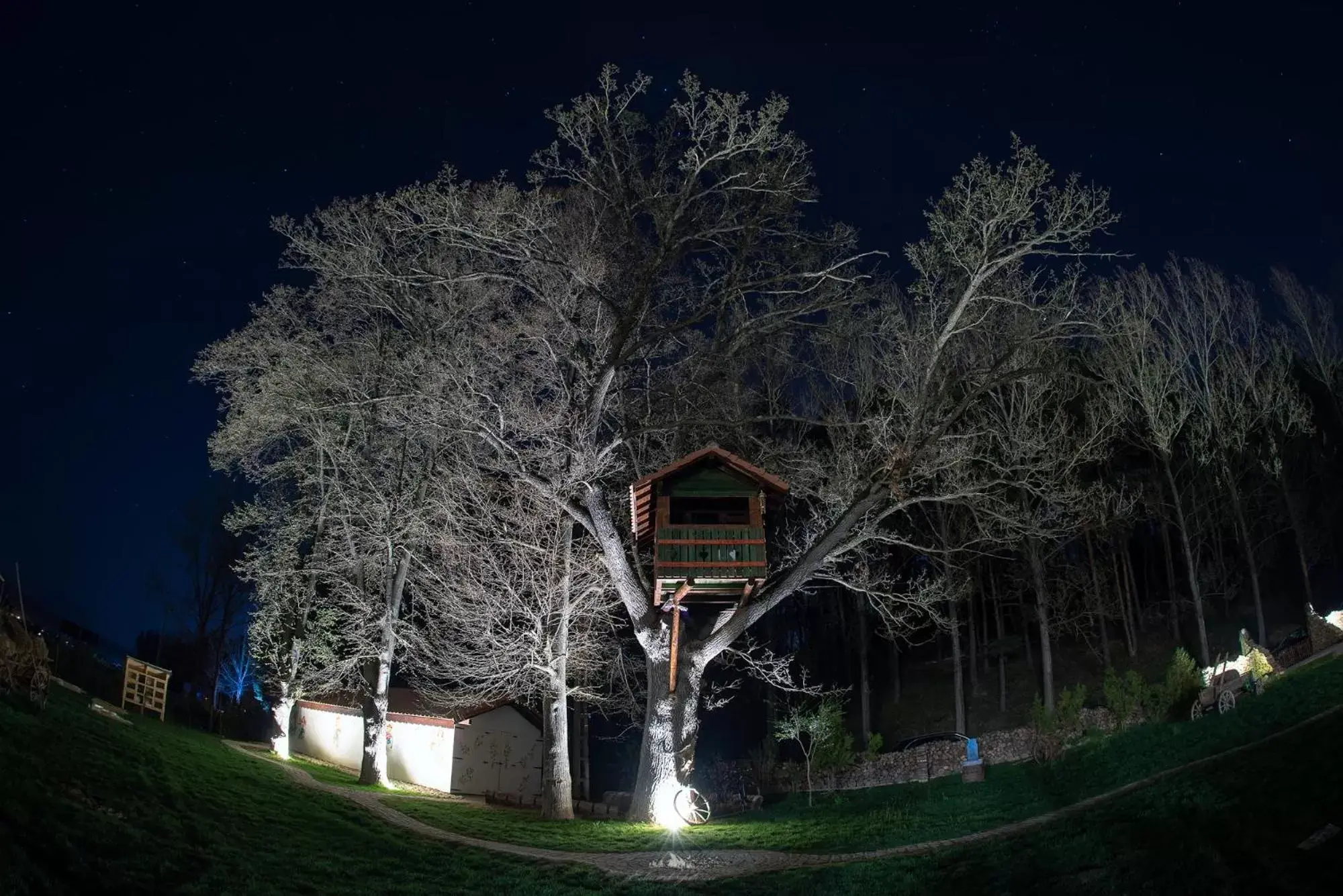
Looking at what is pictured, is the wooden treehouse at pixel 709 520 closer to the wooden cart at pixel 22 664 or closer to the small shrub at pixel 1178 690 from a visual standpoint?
the small shrub at pixel 1178 690

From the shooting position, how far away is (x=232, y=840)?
43.2ft

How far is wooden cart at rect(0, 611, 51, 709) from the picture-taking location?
1612 cm

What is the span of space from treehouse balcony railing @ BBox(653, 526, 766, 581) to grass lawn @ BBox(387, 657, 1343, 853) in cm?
436

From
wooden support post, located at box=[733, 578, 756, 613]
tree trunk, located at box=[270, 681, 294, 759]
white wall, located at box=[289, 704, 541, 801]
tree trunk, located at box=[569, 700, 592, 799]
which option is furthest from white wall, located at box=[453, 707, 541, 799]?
wooden support post, located at box=[733, 578, 756, 613]

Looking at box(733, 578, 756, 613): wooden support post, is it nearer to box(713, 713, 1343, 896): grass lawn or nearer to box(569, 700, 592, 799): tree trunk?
box(713, 713, 1343, 896): grass lawn

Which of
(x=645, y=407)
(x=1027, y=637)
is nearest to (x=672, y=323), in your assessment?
(x=645, y=407)

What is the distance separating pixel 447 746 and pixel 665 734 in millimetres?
13477

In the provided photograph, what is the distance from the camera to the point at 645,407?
21.6 meters

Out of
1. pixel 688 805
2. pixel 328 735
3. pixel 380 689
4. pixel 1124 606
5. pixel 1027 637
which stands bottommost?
pixel 688 805

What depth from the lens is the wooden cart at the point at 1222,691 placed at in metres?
16.8

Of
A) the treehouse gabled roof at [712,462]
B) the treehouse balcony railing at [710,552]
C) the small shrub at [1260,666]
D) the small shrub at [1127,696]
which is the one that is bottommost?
the small shrub at [1127,696]

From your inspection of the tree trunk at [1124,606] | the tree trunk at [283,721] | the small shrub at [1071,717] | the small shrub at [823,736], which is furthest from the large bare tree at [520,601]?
the tree trunk at [1124,606]

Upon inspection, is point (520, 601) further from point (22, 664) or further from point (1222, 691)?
point (1222, 691)

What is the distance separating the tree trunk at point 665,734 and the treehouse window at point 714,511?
278cm
